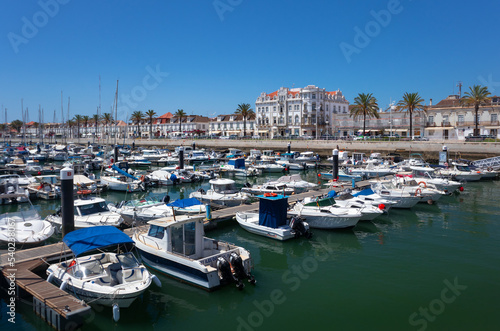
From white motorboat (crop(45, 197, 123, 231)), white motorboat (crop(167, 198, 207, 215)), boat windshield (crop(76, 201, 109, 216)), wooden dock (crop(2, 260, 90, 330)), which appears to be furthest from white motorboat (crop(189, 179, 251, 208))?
wooden dock (crop(2, 260, 90, 330))

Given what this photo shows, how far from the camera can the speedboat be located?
45.7 ft

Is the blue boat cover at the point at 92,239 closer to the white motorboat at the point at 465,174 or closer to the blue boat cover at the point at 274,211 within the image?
the blue boat cover at the point at 274,211

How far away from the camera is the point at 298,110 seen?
369 ft


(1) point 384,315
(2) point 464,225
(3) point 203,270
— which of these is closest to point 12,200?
(3) point 203,270

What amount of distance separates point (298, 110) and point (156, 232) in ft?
323

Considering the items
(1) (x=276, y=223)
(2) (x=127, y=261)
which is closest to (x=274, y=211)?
(1) (x=276, y=223)

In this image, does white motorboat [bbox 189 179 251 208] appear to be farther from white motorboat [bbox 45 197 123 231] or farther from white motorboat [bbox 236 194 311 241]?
white motorboat [bbox 45 197 123 231]

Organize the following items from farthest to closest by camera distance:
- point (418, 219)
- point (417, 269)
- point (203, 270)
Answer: point (418, 219)
point (417, 269)
point (203, 270)

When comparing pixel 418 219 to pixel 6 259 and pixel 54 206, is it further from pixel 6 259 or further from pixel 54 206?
pixel 54 206

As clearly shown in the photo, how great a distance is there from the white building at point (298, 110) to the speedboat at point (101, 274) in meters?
91.7

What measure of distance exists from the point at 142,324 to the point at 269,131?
4232 inches

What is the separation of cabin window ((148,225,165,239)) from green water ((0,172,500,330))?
1.90 metres

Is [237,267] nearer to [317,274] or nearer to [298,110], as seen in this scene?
[317,274]

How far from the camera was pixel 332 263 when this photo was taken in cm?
1980
